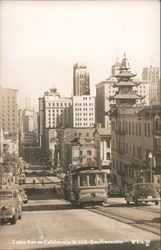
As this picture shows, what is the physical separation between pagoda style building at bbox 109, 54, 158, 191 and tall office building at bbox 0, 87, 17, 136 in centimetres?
142

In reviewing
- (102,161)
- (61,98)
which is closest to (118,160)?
(102,161)

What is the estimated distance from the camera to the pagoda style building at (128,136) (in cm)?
685

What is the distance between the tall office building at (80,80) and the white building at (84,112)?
0.28 ft

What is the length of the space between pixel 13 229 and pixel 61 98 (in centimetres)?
193

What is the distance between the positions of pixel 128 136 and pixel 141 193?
0.92 m

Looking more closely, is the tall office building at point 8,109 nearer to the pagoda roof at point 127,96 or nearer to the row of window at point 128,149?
the row of window at point 128,149

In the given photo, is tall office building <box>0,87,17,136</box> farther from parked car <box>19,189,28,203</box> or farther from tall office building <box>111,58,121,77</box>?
tall office building <box>111,58,121,77</box>

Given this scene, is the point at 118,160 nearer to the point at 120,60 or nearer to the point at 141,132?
the point at 141,132

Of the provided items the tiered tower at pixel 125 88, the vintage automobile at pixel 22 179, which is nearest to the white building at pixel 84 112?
the tiered tower at pixel 125 88

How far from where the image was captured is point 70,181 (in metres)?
6.83

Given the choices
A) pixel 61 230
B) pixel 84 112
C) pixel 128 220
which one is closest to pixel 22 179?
pixel 61 230

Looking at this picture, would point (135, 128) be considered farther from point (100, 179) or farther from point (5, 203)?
point (5, 203)

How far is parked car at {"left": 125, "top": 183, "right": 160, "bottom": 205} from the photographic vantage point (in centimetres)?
673

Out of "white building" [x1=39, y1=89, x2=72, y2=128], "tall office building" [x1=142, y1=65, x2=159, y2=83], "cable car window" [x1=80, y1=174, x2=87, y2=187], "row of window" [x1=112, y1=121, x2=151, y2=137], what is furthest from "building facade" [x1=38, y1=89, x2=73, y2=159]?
"tall office building" [x1=142, y1=65, x2=159, y2=83]
